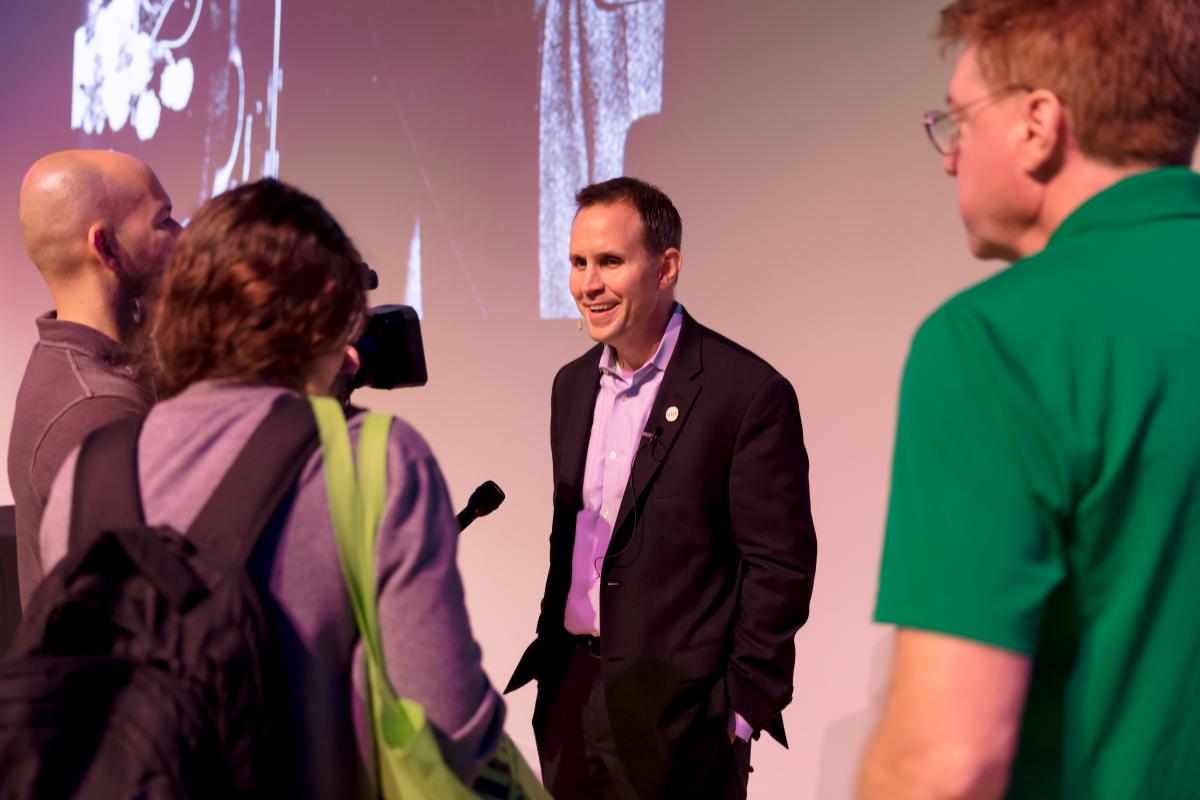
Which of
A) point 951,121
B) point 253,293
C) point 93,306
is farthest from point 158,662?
point 93,306

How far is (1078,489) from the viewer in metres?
0.75

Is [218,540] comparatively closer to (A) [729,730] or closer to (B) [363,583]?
(B) [363,583]

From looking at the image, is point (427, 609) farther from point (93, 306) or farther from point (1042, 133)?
point (93, 306)

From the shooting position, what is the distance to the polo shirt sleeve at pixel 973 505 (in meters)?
0.73

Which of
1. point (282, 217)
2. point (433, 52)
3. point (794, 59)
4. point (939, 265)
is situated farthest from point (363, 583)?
point (433, 52)

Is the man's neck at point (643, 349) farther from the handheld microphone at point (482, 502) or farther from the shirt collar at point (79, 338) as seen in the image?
the shirt collar at point (79, 338)

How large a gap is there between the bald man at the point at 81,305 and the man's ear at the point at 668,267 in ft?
3.07

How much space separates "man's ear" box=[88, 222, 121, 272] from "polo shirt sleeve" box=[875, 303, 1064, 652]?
1.33m

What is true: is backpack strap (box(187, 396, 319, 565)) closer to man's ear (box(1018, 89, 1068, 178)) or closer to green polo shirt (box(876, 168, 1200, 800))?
green polo shirt (box(876, 168, 1200, 800))

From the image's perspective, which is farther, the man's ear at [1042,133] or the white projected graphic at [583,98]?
the white projected graphic at [583,98]

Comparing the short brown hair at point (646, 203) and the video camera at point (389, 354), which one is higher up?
the short brown hair at point (646, 203)

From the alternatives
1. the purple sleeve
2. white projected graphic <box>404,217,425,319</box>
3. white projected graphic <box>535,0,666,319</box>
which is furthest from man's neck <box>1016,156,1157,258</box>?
white projected graphic <box>404,217,425,319</box>

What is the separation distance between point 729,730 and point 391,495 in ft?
3.99

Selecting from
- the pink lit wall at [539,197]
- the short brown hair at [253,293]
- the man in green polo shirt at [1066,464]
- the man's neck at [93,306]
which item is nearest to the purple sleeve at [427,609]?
the short brown hair at [253,293]
